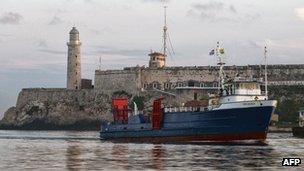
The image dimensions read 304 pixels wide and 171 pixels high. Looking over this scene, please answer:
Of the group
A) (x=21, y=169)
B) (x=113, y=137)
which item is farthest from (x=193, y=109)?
(x=21, y=169)

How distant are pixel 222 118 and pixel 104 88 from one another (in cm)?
8642

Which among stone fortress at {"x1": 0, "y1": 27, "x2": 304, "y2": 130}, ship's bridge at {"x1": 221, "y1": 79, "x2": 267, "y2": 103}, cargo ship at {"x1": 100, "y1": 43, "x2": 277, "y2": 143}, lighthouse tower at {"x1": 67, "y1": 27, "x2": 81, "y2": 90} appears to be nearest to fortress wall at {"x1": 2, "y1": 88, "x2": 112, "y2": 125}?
stone fortress at {"x1": 0, "y1": 27, "x2": 304, "y2": 130}

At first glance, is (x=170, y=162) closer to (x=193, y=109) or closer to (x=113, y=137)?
(x=193, y=109)

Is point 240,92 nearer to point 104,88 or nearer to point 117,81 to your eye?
point 117,81

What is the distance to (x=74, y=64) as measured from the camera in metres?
155

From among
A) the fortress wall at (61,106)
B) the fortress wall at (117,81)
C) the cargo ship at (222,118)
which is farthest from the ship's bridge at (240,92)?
the fortress wall at (61,106)

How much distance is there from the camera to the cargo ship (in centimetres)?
6669

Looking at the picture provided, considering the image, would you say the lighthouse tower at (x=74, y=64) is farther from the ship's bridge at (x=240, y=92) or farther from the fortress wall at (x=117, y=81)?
the ship's bridge at (x=240, y=92)

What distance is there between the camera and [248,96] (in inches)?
2734

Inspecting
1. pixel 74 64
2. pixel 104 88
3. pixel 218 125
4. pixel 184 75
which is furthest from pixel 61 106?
pixel 218 125

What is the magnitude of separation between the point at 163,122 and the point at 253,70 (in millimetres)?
70918

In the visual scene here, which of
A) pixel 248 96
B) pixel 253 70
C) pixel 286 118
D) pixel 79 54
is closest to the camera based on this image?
pixel 248 96

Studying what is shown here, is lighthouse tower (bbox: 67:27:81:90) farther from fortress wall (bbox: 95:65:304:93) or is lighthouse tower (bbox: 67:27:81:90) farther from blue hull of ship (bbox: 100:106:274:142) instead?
blue hull of ship (bbox: 100:106:274:142)

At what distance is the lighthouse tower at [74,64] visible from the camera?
15550 centimetres
